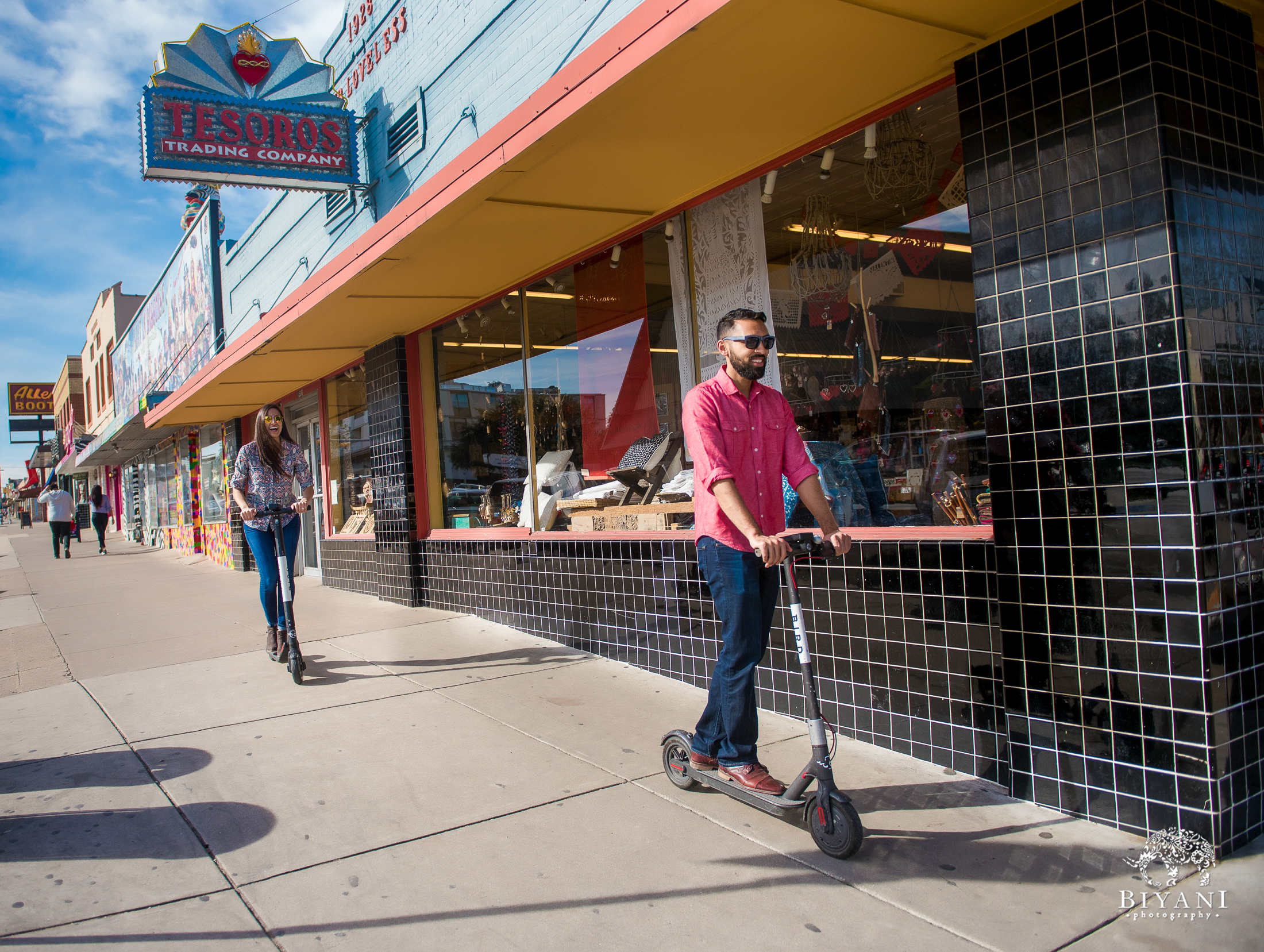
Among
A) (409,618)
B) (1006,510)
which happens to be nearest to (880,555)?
(1006,510)

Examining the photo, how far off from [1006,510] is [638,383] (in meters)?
3.14

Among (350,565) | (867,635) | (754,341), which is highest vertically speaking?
(754,341)

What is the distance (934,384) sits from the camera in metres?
4.39

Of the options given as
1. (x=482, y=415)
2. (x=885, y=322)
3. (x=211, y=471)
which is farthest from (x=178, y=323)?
(x=885, y=322)

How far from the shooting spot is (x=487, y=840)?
11.0 ft

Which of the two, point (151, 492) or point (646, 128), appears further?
point (151, 492)

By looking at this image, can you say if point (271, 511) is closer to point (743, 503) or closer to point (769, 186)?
point (769, 186)

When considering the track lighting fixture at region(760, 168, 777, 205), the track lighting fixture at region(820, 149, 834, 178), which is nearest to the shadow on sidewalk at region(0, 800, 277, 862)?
the track lighting fixture at region(760, 168, 777, 205)

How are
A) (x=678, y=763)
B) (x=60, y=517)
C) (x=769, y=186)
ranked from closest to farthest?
(x=678, y=763) → (x=769, y=186) → (x=60, y=517)

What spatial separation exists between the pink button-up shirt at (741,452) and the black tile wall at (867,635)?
2.97 ft

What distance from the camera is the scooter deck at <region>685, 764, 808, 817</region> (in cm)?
313

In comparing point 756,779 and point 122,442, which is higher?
point 122,442

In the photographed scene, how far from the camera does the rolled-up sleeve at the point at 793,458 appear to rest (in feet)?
11.3

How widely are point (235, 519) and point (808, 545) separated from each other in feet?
44.4
